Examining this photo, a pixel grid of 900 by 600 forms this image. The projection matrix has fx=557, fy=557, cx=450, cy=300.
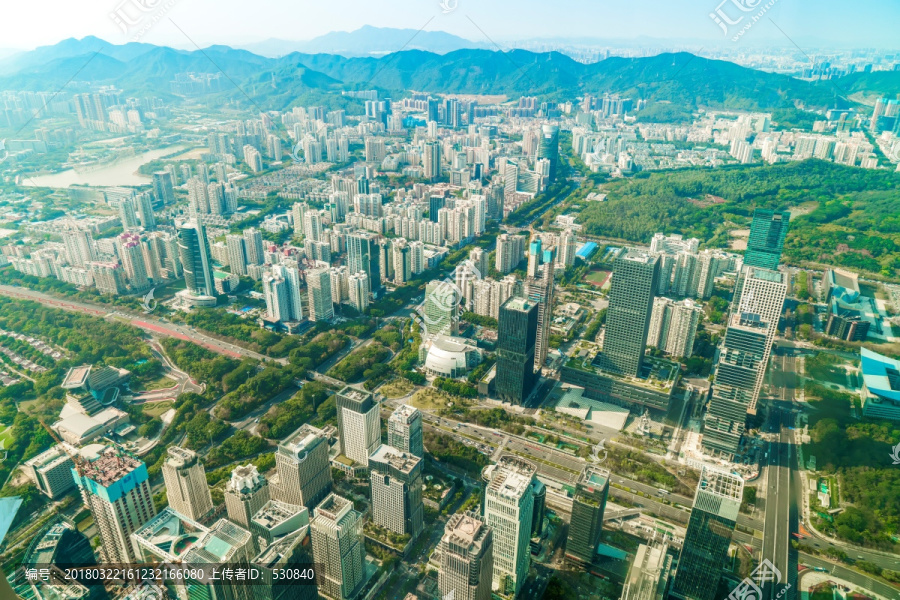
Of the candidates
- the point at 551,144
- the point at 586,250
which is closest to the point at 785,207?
the point at 586,250

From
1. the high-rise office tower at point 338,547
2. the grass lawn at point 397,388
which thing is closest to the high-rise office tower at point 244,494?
the high-rise office tower at point 338,547

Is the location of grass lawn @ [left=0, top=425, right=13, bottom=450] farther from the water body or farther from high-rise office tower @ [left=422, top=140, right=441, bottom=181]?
high-rise office tower @ [left=422, top=140, right=441, bottom=181]

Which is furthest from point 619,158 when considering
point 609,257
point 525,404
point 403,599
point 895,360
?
point 403,599

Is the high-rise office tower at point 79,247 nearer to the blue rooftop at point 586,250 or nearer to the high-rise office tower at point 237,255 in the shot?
the high-rise office tower at point 237,255

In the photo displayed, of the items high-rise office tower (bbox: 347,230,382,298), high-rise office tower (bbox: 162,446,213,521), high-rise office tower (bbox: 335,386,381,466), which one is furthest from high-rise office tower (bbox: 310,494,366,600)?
high-rise office tower (bbox: 347,230,382,298)

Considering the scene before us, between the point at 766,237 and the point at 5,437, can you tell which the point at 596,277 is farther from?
the point at 5,437

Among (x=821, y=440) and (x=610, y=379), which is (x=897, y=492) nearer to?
(x=821, y=440)

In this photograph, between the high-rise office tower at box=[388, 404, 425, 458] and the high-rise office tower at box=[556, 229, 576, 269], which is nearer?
the high-rise office tower at box=[388, 404, 425, 458]

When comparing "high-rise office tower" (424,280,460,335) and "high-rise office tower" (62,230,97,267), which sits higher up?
"high-rise office tower" (62,230,97,267)
